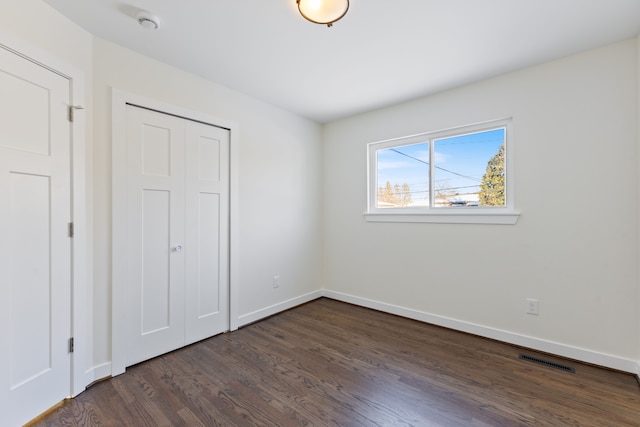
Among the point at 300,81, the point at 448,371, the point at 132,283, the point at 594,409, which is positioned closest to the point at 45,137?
the point at 132,283

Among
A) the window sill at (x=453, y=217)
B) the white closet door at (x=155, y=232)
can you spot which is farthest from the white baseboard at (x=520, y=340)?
the white closet door at (x=155, y=232)

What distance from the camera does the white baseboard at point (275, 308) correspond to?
297 centimetres

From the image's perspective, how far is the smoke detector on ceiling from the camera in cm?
174

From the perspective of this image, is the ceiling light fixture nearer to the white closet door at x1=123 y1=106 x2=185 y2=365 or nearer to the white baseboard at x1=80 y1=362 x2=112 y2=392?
the white closet door at x1=123 y1=106 x2=185 y2=365

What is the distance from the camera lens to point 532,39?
2.02 m

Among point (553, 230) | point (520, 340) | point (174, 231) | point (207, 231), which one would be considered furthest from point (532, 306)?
point (174, 231)

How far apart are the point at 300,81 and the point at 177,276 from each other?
2120 mm

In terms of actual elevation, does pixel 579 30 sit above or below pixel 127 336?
above

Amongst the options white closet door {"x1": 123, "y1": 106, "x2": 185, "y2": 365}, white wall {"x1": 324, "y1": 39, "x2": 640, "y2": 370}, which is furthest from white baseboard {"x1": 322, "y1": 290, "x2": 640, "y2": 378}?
white closet door {"x1": 123, "y1": 106, "x2": 185, "y2": 365}

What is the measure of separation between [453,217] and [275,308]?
223 cm

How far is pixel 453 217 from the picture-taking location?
2.86 meters

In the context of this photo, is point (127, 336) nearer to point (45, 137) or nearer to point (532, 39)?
point (45, 137)

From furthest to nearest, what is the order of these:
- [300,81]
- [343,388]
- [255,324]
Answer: [255,324] < [300,81] < [343,388]

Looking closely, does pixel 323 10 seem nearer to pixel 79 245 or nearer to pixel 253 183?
pixel 253 183
